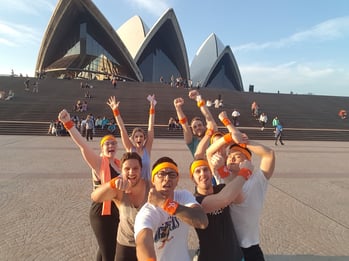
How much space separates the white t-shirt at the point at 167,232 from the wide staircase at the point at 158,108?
14491mm

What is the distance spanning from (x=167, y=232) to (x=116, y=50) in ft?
138

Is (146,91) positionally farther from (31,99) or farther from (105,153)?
(105,153)

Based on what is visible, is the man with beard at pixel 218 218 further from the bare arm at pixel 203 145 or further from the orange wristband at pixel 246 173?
the bare arm at pixel 203 145

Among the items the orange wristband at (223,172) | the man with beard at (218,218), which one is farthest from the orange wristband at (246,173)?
the orange wristband at (223,172)

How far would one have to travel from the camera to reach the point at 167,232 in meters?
1.51

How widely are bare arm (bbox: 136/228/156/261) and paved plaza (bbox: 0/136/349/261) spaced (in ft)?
5.70

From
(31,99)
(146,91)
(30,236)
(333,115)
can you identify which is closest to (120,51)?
(146,91)

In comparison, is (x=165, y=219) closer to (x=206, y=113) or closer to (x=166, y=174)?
(x=166, y=174)

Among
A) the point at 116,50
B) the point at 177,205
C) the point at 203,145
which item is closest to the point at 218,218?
the point at 177,205

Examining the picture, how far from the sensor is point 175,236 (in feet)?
5.01

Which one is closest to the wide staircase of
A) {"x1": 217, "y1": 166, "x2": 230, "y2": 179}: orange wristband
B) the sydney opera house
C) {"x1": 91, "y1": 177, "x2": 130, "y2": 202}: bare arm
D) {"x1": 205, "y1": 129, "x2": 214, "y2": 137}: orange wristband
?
{"x1": 205, "y1": 129, "x2": 214, "y2": 137}: orange wristband

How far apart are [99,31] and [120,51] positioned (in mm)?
4378

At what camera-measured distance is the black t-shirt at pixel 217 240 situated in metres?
1.59

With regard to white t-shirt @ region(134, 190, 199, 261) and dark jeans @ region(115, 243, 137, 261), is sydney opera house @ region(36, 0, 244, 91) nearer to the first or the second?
dark jeans @ region(115, 243, 137, 261)
